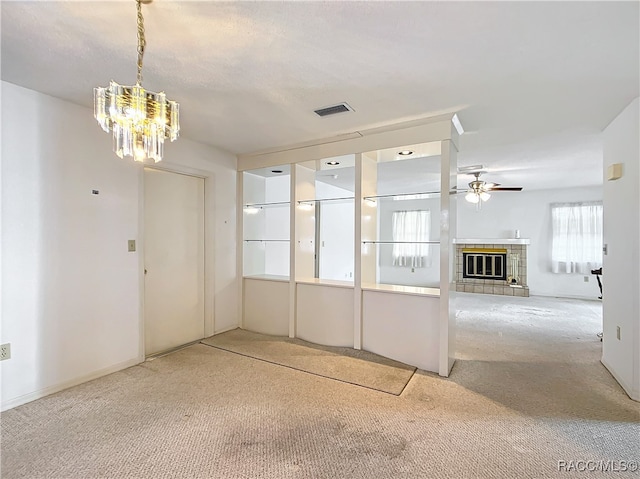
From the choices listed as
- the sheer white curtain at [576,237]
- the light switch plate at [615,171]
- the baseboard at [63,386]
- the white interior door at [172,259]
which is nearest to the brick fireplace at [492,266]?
the sheer white curtain at [576,237]

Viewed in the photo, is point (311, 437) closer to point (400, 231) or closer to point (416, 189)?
point (416, 189)

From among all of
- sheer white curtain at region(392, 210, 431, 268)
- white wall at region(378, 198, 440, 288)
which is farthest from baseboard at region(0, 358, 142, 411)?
sheer white curtain at region(392, 210, 431, 268)

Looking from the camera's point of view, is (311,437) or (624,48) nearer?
(624,48)

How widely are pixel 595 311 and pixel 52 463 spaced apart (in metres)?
7.59

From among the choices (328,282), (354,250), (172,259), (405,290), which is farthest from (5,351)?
(405,290)

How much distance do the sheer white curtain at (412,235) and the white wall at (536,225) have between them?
1.08 meters

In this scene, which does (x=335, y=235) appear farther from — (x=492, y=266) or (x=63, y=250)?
(x=63, y=250)

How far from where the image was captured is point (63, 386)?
8.63 feet

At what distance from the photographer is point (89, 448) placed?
191 cm

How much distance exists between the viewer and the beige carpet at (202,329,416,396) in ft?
9.38

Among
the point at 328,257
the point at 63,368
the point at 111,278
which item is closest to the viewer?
the point at 63,368

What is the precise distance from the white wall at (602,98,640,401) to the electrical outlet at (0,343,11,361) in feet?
15.9

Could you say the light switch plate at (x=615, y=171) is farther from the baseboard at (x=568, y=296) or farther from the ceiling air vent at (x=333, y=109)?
the baseboard at (x=568, y=296)

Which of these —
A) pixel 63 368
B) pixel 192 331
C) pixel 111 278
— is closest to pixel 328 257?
pixel 192 331
